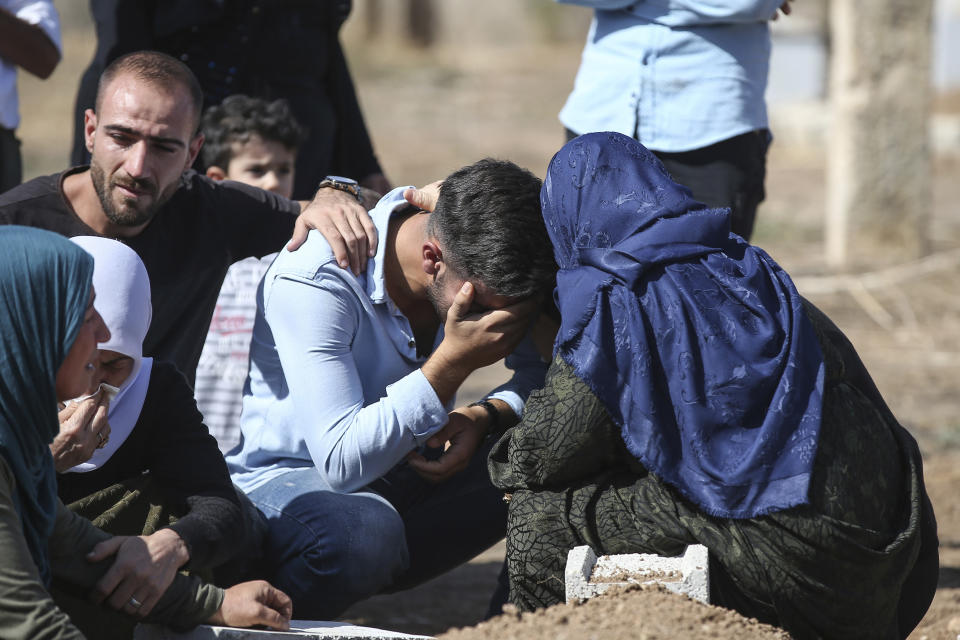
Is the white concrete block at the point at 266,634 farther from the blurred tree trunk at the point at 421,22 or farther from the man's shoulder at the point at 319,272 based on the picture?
the blurred tree trunk at the point at 421,22

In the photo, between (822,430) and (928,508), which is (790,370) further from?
(928,508)

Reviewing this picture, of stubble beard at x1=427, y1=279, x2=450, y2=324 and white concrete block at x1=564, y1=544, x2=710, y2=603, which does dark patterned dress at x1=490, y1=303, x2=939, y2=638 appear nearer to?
white concrete block at x1=564, y1=544, x2=710, y2=603

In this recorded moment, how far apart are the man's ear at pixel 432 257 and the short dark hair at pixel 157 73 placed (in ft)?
3.36

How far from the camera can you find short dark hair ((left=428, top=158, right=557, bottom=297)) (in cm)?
306

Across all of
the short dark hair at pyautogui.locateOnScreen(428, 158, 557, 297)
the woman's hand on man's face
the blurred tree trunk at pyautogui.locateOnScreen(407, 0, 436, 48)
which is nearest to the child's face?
the short dark hair at pyautogui.locateOnScreen(428, 158, 557, 297)

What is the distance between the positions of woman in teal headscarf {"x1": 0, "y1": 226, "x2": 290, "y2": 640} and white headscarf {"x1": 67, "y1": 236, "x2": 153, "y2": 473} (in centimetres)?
29

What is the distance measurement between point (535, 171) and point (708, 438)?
11.1m

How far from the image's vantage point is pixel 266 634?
2748 mm

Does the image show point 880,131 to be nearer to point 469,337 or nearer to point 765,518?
point 469,337

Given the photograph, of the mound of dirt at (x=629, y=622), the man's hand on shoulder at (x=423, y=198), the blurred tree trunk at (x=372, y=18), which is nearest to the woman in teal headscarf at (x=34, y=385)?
the mound of dirt at (x=629, y=622)

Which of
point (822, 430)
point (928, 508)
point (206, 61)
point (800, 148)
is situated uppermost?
point (206, 61)

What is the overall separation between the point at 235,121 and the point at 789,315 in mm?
2710

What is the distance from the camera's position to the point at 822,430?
2.67 m

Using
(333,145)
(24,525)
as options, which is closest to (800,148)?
(333,145)
